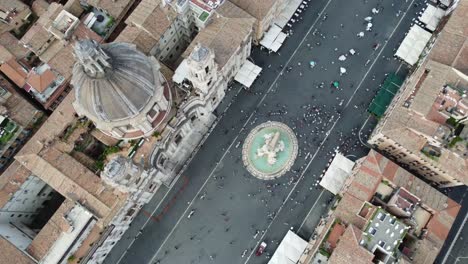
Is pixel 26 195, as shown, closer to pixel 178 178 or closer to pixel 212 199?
pixel 178 178

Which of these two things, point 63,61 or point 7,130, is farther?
point 63,61

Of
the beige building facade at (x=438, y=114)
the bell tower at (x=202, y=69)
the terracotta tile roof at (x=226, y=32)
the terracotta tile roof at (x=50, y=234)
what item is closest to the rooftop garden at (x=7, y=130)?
the terracotta tile roof at (x=50, y=234)

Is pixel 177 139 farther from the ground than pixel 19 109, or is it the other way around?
pixel 177 139

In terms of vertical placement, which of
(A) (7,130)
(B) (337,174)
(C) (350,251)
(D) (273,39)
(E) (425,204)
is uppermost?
(D) (273,39)

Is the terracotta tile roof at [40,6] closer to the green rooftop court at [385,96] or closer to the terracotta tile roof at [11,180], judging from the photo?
the terracotta tile roof at [11,180]

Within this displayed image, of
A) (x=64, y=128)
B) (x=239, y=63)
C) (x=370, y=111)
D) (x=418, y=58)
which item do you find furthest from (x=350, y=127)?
(x=64, y=128)

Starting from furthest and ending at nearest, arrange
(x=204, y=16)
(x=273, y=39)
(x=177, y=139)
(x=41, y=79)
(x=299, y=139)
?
(x=273, y=39) < (x=299, y=139) < (x=41, y=79) < (x=204, y=16) < (x=177, y=139)

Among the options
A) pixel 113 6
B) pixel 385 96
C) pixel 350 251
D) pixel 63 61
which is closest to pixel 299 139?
pixel 385 96

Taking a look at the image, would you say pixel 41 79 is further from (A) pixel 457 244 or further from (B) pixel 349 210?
(A) pixel 457 244
